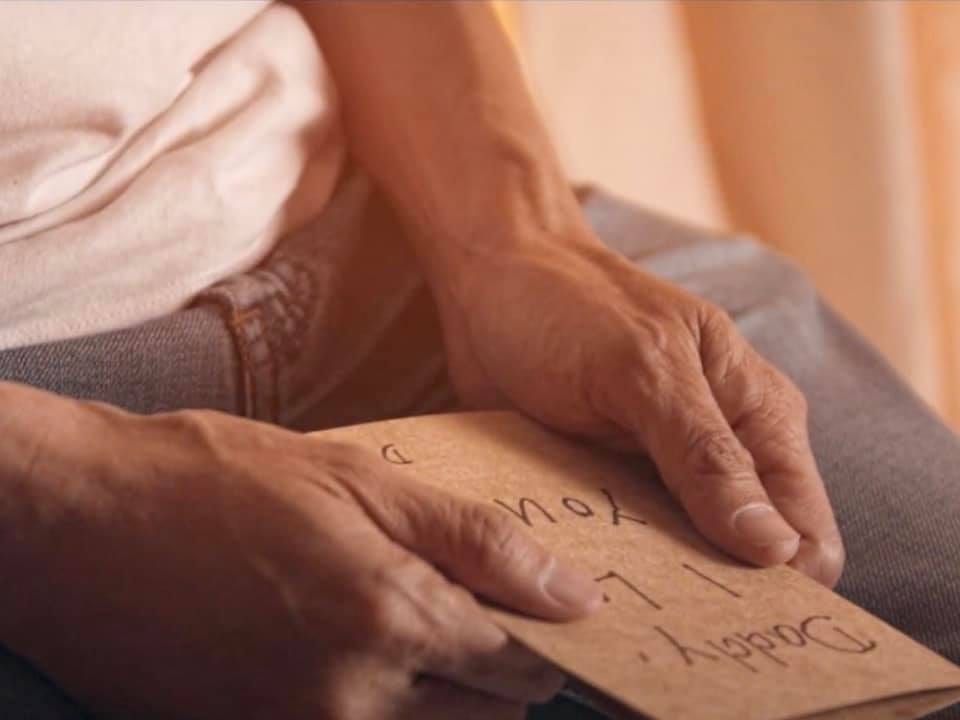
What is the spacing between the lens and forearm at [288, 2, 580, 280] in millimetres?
808

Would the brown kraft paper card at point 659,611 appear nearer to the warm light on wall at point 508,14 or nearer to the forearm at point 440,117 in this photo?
the forearm at point 440,117

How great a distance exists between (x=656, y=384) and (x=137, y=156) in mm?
279

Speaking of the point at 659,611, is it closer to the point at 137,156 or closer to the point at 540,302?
the point at 540,302

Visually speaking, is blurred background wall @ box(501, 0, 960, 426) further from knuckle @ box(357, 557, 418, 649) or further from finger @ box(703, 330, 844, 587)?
knuckle @ box(357, 557, 418, 649)

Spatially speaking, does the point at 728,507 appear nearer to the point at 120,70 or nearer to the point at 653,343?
the point at 653,343

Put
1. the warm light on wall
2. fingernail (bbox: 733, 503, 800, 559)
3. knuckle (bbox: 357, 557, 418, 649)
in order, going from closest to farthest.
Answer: knuckle (bbox: 357, 557, 418, 649), fingernail (bbox: 733, 503, 800, 559), the warm light on wall

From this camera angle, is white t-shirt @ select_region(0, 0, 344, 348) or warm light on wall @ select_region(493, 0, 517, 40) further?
warm light on wall @ select_region(493, 0, 517, 40)

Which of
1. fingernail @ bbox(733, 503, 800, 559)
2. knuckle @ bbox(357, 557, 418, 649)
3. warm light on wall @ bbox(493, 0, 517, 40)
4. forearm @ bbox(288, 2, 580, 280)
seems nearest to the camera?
knuckle @ bbox(357, 557, 418, 649)

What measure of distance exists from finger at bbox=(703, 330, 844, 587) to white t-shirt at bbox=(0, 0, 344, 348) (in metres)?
0.25

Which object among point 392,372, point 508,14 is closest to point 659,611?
point 392,372

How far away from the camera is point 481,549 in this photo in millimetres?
504

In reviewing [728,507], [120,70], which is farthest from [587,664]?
[120,70]

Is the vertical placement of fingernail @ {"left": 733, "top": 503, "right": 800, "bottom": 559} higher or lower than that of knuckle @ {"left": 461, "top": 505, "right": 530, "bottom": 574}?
lower

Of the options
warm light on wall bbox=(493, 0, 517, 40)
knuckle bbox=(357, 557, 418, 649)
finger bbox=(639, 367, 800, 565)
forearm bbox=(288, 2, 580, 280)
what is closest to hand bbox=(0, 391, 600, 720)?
knuckle bbox=(357, 557, 418, 649)
